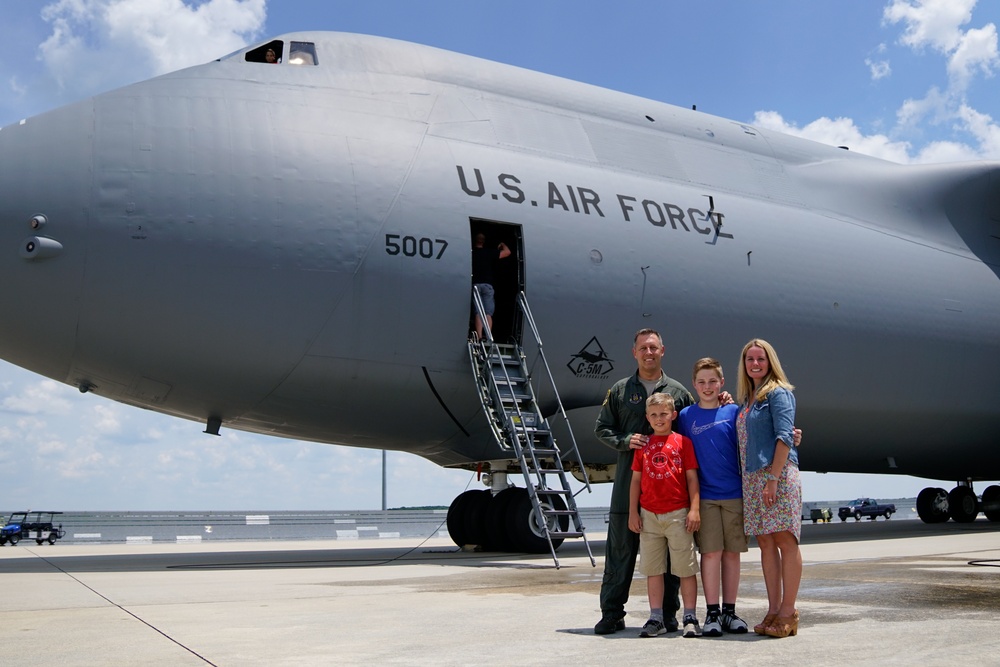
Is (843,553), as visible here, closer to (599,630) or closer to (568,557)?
(568,557)

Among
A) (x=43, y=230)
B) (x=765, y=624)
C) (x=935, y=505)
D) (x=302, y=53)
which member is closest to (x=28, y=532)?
(x=43, y=230)

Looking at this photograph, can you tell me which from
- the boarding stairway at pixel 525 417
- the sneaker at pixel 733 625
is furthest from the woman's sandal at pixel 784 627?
the boarding stairway at pixel 525 417

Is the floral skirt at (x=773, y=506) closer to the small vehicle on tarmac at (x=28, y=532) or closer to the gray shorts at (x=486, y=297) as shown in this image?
the gray shorts at (x=486, y=297)

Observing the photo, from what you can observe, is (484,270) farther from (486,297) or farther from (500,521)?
(500,521)

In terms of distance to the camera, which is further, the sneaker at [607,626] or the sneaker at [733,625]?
the sneaker at [607,626]

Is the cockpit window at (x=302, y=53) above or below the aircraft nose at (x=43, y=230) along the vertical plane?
above

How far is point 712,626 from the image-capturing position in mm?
4953

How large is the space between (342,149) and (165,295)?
2.44 m

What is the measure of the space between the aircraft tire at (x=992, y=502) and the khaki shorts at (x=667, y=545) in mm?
16534

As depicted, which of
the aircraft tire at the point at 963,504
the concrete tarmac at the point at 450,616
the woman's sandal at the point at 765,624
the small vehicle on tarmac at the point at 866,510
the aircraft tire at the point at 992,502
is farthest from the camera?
the small vehicle on tarmac at the point at 866,510

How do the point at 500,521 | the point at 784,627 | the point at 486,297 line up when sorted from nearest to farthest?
the point at 784,627
the point at 486,297
the point at 500,521

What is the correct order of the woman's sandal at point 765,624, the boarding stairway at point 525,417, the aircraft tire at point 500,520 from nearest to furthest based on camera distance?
1. the woman's sandal at point 765,624
2. the boarding stairway at point 525,417
3. the aircraft tire at point 500,520

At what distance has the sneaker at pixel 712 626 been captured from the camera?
194 inches

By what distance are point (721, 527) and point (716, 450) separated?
1.29 feet
